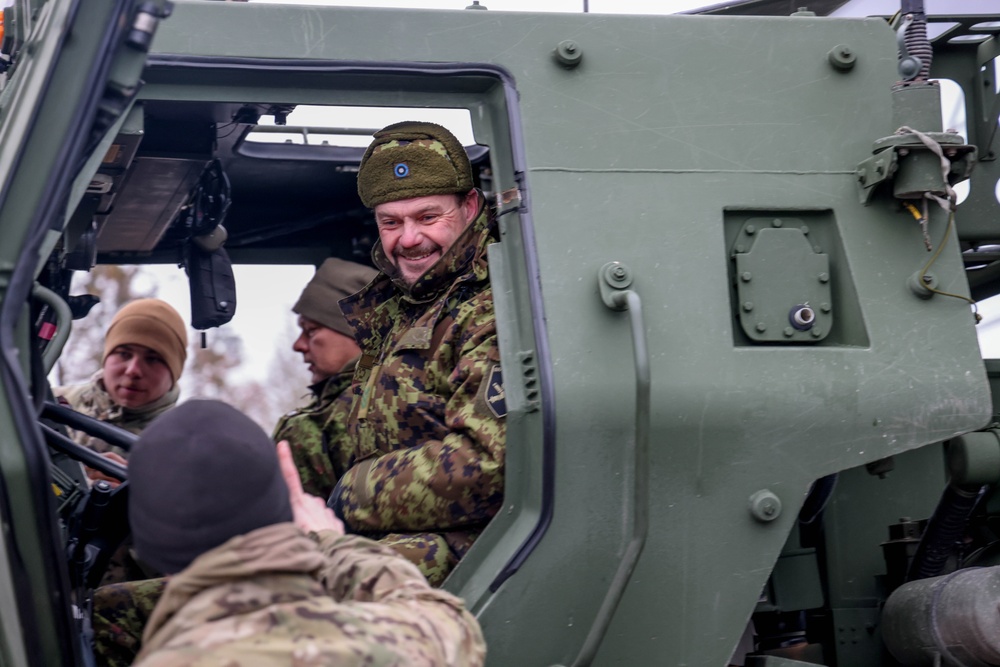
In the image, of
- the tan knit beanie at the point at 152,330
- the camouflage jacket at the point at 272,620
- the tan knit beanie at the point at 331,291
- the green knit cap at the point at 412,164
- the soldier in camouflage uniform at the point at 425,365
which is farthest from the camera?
the tan knit beanie at the point at 152,330

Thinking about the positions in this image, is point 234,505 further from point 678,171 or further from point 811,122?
point 811,122

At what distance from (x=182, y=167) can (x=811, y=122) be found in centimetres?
147

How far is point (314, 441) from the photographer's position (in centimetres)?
358

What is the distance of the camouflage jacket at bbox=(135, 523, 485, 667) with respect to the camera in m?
1.54

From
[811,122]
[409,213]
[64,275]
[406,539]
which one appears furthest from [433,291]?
[64,275]

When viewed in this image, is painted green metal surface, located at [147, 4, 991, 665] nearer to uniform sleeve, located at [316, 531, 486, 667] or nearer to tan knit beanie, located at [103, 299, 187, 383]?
uniform sleeve, located at [316, 531, 486, 667]

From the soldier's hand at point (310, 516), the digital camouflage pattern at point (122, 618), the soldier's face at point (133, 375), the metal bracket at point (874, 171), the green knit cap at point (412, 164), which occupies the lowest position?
the digital camouflage pattern at point (122, 618)

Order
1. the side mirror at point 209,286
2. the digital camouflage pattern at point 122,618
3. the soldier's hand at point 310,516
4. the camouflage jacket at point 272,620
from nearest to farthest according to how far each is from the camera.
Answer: the camouflage jacket at point 272,620 → the soldier's hand at point 310,516 → the digital camouflage pattern at point 122,618 → the side mirror at point 209,286

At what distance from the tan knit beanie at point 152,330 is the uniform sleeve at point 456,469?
188cm

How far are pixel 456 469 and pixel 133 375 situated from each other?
7.01 feet

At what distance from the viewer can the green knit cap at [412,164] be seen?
290 centimetres

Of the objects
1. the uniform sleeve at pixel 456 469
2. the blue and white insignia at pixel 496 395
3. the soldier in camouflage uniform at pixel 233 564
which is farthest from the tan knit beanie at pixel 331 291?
the soldier in camouflage uniform at pixel 233 564

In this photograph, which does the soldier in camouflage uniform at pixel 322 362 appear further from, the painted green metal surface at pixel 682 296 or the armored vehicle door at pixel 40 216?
the painted green metal surface at pixel 682 296

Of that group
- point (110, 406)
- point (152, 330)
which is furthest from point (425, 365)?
point (110, 406)
